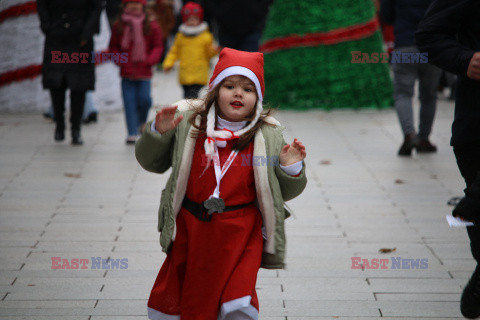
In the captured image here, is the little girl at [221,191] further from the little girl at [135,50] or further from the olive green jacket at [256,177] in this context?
the little girl at [135,50]

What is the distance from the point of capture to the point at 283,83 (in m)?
11.3

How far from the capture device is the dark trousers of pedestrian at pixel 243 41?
10.6 metres

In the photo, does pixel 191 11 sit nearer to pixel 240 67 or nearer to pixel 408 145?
pixel 408 145

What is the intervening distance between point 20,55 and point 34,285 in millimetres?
6983

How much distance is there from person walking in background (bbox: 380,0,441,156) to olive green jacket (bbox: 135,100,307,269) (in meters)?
5.04

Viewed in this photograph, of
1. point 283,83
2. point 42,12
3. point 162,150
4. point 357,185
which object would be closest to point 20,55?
point 42,12

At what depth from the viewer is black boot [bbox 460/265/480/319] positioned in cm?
363

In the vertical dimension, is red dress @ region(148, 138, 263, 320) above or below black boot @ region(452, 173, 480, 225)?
below

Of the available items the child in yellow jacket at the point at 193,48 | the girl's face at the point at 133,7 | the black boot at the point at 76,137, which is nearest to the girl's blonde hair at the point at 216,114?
the black boot at the point at 76,137

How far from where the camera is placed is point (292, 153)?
3281mm

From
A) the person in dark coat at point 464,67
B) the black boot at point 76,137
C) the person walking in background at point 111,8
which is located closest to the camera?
the person in dark coat at point 464,67

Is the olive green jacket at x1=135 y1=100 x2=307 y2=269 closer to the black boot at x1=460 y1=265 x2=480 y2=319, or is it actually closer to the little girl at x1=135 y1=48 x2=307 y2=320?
the little girl at x1=135 y1=48 x2=307 y2=320

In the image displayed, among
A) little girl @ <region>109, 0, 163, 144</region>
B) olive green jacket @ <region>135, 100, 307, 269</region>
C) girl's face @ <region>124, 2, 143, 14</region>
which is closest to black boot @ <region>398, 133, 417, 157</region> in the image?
little girl @ <region>109, 0, 163, 144</region>

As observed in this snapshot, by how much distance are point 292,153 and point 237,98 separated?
32cm
